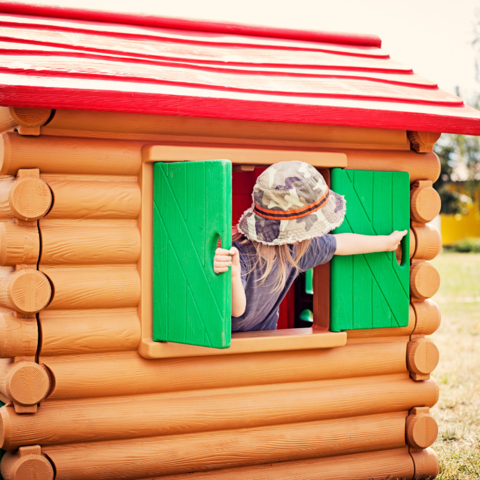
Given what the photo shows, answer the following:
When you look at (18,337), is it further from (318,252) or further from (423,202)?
(423,202)

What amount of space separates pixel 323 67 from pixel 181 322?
2.22 meters

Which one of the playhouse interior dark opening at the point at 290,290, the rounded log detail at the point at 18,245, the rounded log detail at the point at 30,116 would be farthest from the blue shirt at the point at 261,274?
the playhouse interior dark opening at the point at 290,290

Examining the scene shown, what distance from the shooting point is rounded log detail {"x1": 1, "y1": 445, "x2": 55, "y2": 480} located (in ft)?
11.5

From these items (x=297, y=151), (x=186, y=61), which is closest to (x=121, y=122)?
(x=186, y=61)

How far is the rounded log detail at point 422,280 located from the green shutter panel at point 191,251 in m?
1.67

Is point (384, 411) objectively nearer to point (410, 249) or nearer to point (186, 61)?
point (410, 249)

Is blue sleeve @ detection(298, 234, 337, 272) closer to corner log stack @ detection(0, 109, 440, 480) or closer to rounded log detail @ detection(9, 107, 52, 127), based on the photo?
corner log stack @ detection(0, 109, 440, 480)

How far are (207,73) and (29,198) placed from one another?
1376mm

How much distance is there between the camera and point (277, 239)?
145 inches

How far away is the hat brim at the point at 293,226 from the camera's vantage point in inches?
145

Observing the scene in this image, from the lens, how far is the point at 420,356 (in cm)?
441

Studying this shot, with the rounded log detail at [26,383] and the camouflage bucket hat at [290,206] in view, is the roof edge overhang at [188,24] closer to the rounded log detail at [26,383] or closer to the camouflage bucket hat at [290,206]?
the camouflage bucket hat at [290,206]

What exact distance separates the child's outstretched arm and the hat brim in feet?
0.65

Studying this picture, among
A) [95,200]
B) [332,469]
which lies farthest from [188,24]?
[332,469]
